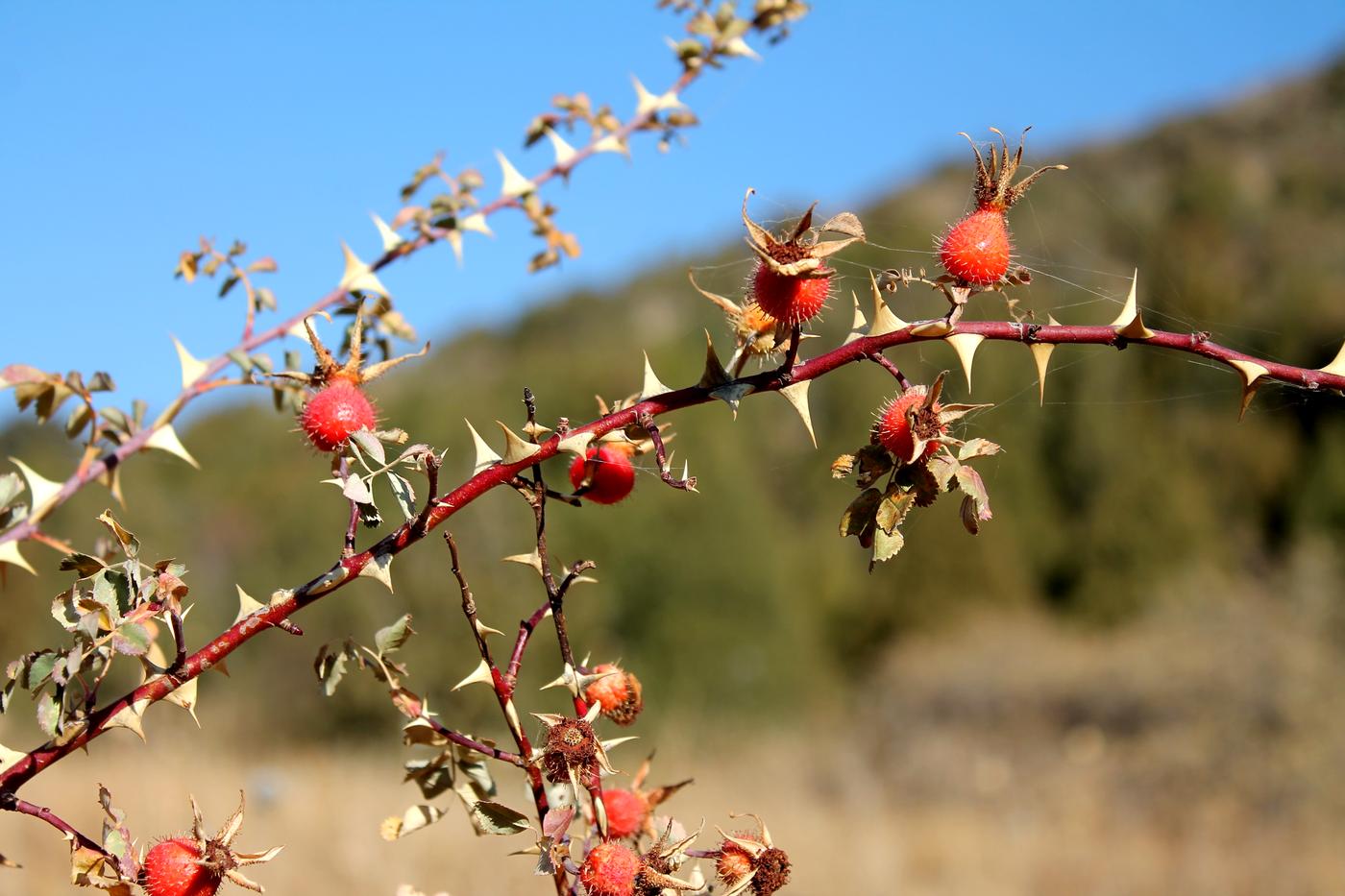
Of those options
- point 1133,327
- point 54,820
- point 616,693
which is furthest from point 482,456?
point 1133,327

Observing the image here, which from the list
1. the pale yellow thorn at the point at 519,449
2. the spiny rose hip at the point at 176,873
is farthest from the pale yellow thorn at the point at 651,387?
the spiny rose hip at the point at 176,873

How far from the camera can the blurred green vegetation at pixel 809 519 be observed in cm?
1373

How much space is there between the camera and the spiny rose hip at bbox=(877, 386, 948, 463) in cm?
103

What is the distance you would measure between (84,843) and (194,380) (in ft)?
2.39

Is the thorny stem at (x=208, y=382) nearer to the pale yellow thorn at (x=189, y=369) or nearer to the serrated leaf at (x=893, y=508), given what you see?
the pale yellow thorn at (x=189, y=369)

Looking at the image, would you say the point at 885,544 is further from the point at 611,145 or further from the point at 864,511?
the point at 611,145

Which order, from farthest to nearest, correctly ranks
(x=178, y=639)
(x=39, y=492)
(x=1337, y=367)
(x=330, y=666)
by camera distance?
(x=39, y=492), (x=330, y=666), (x=1337, y=367), (x=178, y=639)

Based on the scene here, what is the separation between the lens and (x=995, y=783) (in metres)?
12.4

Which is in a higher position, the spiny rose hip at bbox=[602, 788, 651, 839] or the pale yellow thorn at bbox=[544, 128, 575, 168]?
the pale yellow thorn at bbox=[544, 128, 575, 168]

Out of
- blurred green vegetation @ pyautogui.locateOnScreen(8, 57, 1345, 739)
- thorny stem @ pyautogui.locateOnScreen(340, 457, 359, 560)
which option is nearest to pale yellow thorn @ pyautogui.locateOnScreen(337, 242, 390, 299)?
thorny stem @ pyautogui.locateOnScreen(340, 457, 359, 560)

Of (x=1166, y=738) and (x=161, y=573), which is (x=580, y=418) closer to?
(x=1166, y=738)

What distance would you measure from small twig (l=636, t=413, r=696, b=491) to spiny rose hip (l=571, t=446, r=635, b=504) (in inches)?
6.6

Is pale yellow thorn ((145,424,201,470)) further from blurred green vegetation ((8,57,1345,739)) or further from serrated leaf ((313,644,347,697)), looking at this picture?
blurred green vegetation ((8,57,1345,739))

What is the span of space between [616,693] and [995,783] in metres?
12.4
